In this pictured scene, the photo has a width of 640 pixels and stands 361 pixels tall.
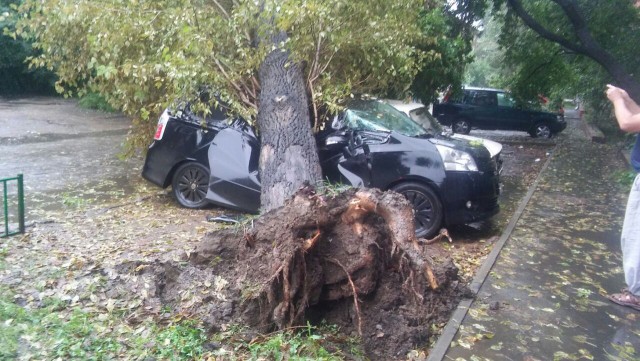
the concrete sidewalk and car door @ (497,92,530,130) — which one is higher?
car door @ (497,92,530,130)

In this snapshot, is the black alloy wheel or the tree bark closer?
the tree bark

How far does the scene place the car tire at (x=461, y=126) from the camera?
22894 millimetres

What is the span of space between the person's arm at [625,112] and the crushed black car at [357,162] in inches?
89.6

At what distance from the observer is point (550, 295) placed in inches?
231

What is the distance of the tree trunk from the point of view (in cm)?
644

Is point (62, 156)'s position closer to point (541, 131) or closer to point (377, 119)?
point (377, 119)

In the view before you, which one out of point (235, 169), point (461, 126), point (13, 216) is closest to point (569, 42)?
point (461, 126)

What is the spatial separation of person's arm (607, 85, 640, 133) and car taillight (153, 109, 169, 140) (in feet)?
18.3

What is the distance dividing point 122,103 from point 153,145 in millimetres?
754

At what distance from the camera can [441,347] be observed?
15.3 ft

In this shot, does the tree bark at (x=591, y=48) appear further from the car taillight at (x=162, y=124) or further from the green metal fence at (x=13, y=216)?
the green metal fence at (x=13, y=216)

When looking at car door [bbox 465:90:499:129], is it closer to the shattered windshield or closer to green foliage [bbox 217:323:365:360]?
the shattered windshield

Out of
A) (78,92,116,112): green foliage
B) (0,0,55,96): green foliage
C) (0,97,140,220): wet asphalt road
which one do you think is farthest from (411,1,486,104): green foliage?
(0,0,55,96): green foliage

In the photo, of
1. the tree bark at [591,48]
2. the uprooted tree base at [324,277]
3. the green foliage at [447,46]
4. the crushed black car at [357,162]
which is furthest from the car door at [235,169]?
the tree bark at [591,48]
